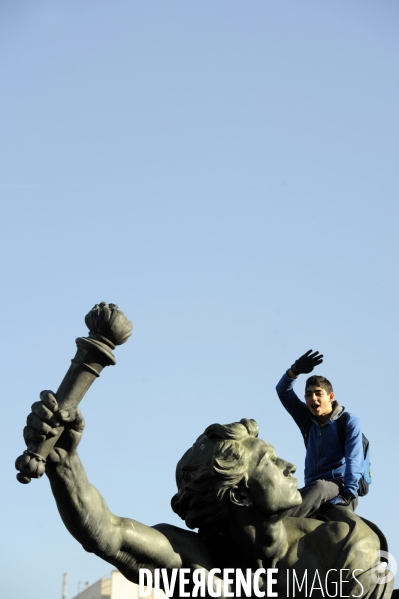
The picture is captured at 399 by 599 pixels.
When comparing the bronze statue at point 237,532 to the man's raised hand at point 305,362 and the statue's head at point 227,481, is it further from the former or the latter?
the man's raised hand at point 305,362

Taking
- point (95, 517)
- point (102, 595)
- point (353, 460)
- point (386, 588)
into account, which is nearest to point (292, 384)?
point (353, 460)

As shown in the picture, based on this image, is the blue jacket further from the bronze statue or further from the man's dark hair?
the bronze statue

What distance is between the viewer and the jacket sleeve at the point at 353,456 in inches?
364

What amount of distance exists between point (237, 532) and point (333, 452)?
235 cm

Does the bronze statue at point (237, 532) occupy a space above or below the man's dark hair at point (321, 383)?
below

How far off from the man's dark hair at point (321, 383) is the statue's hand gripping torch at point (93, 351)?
358 cm

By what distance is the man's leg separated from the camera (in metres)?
8.62

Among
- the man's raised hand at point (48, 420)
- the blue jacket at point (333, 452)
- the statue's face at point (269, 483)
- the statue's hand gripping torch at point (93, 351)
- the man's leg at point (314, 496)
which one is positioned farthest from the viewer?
the blue jacket at point (333, 452)

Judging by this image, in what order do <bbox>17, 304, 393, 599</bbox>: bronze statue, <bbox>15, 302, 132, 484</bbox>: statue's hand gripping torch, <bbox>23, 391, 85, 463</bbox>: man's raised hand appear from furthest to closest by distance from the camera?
<bbox>17, 304, 393, 599</bbox>: bronze statue, <bbox>15, 302, 132, 484</bbox>: statue's hand gripping torch, <bbox>23, 391, 85, 463</bbox>: man's raised hand

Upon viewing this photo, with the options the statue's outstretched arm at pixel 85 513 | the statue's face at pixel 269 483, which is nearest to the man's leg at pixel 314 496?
the statue's face at pixel 269 483

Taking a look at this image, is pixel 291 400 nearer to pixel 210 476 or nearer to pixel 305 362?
pixel 305 362

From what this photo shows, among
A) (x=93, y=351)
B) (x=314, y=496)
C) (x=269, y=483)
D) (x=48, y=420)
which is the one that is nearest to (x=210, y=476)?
(x=269, y=483)

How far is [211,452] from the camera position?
7609mm

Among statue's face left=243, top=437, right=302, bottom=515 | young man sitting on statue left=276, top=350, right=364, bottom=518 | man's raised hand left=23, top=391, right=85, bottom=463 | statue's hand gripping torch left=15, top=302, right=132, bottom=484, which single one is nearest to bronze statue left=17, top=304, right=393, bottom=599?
statue's face left=243, top=437, right=302, bottom=515
